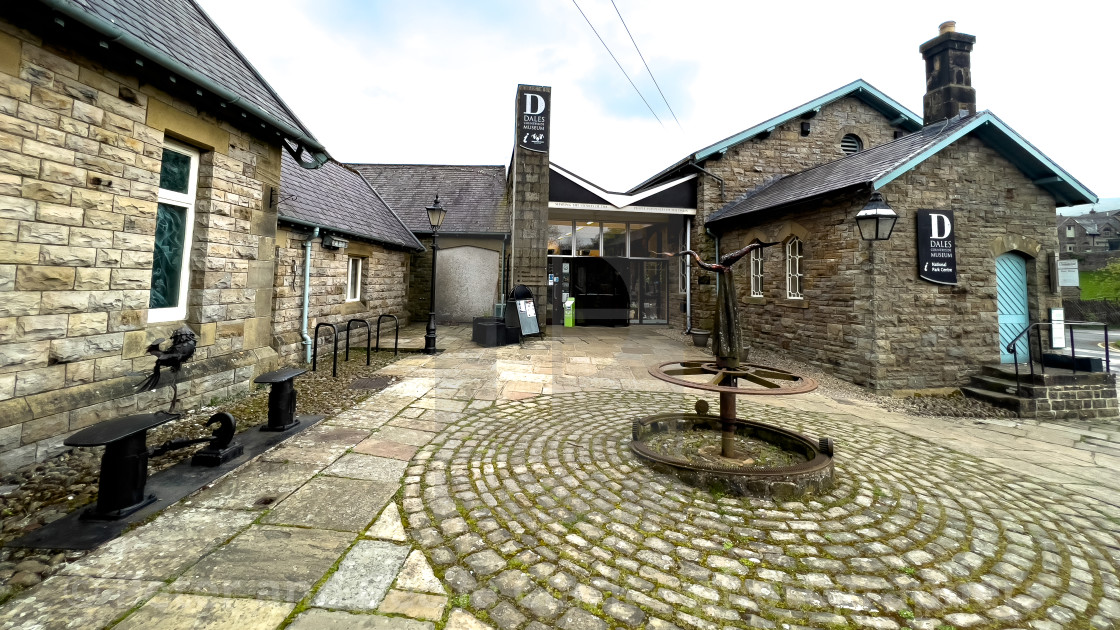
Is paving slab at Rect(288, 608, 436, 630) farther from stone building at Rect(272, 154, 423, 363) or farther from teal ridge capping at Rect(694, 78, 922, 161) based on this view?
teal ridge capping at Rect(694, 78, 922, 161)

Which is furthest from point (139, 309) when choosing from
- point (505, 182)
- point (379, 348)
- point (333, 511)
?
point (505, 182)

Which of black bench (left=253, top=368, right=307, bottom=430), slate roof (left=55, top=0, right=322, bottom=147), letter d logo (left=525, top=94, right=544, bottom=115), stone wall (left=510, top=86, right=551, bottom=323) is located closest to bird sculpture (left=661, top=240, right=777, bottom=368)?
black bench (left=253, top=368, right=307, bottom=430)

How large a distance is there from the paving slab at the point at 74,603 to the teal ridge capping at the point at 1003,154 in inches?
397

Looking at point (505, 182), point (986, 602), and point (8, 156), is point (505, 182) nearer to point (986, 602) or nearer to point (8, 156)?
point (8, 156)

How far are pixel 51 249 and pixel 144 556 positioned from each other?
9.24ft

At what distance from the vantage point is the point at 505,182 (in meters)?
18.1

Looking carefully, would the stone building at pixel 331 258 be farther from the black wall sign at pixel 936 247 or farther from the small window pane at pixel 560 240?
the black wall sign at pixel 936 247

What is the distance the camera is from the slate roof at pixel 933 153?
24.5 ft

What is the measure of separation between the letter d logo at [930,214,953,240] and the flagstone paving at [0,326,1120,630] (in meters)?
4.80

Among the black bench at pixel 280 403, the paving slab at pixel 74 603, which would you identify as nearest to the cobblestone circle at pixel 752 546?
the paving slab at pixel 74 603

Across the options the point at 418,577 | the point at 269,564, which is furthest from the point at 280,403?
the point at 418,577

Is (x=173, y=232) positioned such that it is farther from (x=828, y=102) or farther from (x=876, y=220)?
(x=828, y=102)

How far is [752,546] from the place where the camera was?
2.52 m

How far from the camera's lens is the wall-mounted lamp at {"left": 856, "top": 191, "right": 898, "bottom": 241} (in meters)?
6.95
